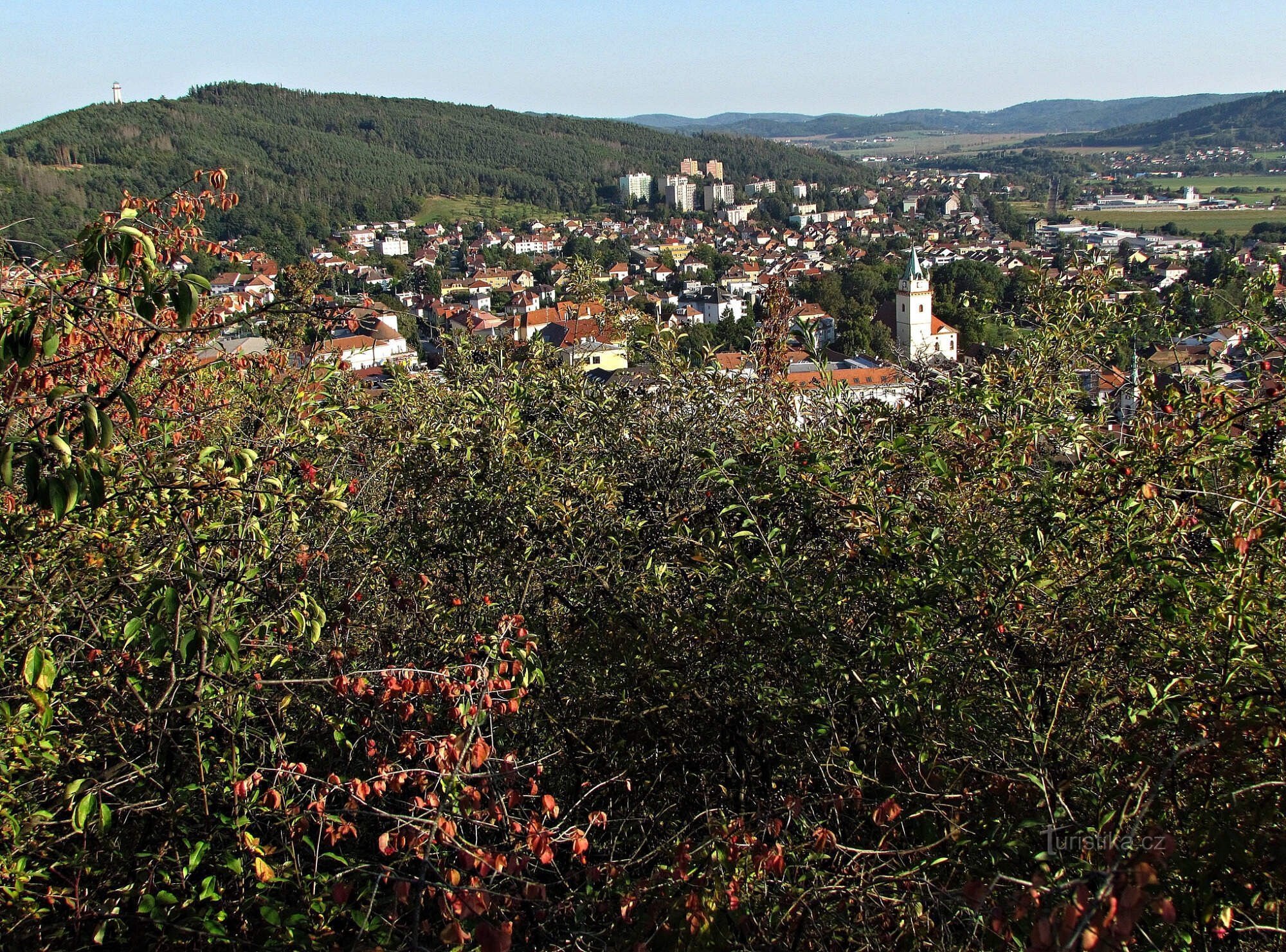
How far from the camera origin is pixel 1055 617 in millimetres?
2871

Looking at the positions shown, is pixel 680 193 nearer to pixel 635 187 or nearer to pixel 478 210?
pixel 635 187

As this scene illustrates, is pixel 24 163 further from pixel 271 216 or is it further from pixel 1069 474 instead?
pixel 1069 474

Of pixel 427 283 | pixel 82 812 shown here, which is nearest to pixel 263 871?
pixel 82 812

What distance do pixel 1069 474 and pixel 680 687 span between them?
1415 millimetres

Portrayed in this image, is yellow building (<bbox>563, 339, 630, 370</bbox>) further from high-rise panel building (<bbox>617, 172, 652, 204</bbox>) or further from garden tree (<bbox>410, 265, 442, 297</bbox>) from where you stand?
high-rise panel building (<bbox>617, 172, 652, 204</bbox>)

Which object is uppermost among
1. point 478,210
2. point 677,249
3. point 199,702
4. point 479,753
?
point 478,210

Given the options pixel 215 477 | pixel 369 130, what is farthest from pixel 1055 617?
pixel 369 130

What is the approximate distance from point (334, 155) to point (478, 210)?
19867mm

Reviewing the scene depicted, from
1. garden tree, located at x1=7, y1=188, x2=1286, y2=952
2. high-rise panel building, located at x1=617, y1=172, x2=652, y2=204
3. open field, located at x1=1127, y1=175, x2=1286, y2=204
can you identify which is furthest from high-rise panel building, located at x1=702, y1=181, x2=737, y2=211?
garden tree, located at x1=7, y1=188, x2=1286, y2=952

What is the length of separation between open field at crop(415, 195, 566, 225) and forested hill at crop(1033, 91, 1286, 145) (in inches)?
4016

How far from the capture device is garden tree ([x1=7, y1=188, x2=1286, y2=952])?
2.12 m

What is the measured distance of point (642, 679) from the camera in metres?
3.39

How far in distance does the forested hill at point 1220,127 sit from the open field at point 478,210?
102 m

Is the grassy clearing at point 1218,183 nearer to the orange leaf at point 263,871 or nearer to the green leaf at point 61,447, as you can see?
the orange leaf at point 263,871
